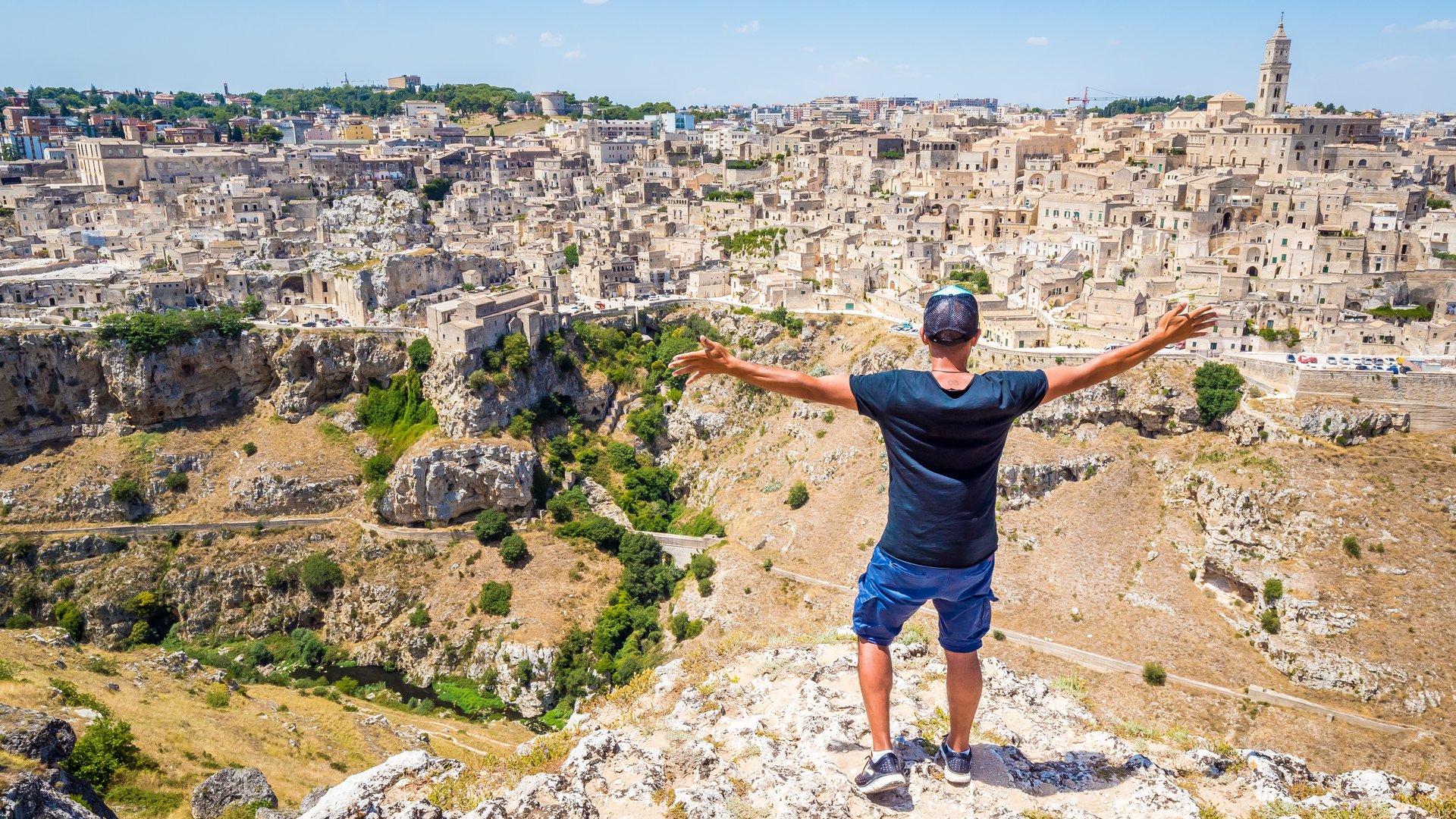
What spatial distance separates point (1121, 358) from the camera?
16.5 ft

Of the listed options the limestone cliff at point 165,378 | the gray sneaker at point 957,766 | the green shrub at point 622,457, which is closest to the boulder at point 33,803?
the gray sneaker at point 957,766

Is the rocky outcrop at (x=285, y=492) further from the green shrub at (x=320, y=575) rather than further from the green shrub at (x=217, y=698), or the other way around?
the green shrub at (x=217, y=698)

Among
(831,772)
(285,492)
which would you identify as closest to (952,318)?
(831,772)

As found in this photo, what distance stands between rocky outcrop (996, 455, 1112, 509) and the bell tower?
38958 millimetres

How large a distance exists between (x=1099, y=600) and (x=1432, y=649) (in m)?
7.69

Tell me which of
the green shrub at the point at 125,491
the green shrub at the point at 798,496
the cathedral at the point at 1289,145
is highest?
the cathedral at the point at 1289,145

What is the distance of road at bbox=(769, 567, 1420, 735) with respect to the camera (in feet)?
72.2

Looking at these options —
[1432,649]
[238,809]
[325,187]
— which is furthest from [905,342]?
[325,187]

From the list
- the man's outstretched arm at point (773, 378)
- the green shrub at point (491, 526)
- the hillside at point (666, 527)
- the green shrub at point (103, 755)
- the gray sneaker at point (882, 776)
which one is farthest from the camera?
the green shrub at point (491, 526)

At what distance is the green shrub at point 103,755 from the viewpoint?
51.4 ft

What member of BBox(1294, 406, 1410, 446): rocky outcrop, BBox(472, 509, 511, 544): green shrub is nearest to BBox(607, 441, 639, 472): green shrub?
BBox(472, 509, 511, 544): green shrub

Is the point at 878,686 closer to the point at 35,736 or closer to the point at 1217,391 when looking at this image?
the point at 35,736

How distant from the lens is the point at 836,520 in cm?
3119

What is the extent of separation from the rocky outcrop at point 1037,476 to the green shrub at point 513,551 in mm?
17193
